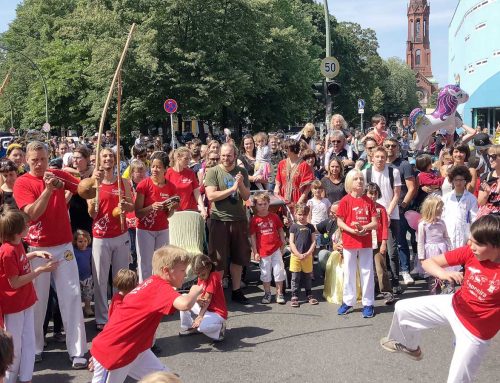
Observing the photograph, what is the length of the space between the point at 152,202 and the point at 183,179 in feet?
2.84

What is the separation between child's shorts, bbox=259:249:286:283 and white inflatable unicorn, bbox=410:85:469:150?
16.9ft

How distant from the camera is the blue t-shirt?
631 cm

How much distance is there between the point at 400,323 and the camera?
411cm

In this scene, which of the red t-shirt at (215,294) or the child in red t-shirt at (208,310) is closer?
the child in red t-shirt at (208,310)

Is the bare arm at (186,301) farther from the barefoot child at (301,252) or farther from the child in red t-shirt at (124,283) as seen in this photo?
the barefoot child at (301,252)

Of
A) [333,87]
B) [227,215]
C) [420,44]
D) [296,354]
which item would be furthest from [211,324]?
[420,44]

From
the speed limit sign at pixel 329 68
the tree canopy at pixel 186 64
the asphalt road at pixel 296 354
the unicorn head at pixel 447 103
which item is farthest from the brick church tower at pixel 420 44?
the asphalt road at pixel 296 354

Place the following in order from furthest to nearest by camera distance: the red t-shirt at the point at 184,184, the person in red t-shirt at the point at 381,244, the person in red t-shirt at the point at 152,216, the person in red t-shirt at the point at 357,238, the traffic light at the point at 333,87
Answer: the traffic light at the point at 333,87 < the red t-shirt at the point at 184,184 < the person in red t-shirt at the point at 381,244 < the person in red t-shirt at the point at 357,238 < the person in red t-shirt at the point at 152,216

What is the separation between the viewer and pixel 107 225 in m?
5.68

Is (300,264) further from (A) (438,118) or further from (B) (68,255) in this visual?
(A) (438,118)

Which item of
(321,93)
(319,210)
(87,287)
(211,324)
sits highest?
(321,93)

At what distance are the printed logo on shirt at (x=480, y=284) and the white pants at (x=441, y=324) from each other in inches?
8.4

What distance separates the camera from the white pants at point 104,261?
5.71 m

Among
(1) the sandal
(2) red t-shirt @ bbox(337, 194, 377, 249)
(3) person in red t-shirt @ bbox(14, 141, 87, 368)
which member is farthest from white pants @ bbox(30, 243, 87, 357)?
(2) red t-shirt @ bbox(337, 194, 377, 249)
